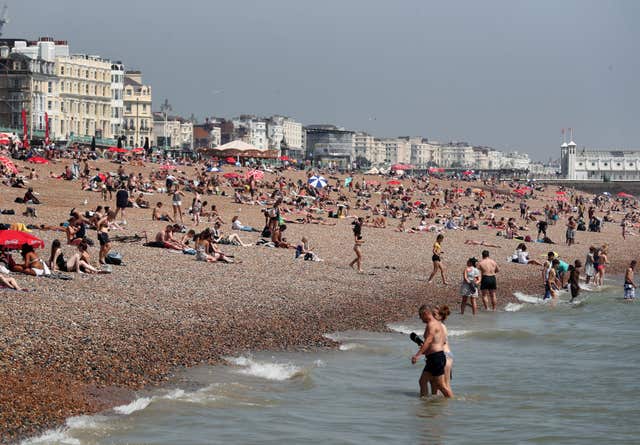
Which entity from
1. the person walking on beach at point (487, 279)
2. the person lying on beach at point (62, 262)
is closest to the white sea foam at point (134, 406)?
the person lying on beach at point (62, 262)

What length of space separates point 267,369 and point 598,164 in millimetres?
170948

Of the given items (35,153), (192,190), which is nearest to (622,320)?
(192,190)

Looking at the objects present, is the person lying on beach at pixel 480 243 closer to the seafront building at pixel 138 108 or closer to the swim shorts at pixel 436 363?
the swim shorts at pixel 436 363

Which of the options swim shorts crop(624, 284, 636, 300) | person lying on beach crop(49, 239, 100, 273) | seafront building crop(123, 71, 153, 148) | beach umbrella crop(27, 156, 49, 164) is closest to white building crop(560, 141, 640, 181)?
seafront building crop(123, 71, 153, 148)

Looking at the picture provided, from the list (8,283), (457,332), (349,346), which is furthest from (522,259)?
(8,283)

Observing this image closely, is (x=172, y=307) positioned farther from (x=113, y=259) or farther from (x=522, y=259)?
(x=522, y=259)

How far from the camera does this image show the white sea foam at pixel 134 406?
35.5ft

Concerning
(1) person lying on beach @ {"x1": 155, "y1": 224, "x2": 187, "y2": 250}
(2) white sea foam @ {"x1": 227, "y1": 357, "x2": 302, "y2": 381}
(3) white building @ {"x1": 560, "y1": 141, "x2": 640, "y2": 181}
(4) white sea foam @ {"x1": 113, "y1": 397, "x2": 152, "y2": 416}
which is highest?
(3) white building @ {"x1": 560, "y1": 141, "x2": 640, "y2": 181}

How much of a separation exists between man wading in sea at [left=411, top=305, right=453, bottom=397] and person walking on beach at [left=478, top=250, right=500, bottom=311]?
8.46 meters

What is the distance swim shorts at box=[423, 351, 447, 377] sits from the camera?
11.9 m

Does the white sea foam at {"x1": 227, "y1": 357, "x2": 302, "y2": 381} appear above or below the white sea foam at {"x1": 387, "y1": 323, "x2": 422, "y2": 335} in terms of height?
above

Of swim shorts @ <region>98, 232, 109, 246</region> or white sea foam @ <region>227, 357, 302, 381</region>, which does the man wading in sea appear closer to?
white sea foam @ <region>227, 357, 302, 381</region>

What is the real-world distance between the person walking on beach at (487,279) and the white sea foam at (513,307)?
794 mm

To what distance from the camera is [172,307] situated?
1612 centimetres
